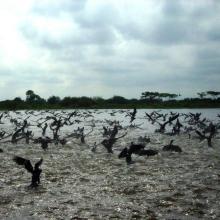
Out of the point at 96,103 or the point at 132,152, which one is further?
the point at 96,103

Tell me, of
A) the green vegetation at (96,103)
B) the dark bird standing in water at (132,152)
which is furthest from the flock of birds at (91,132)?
the green vegetation at (96,103)

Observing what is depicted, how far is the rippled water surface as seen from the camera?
29.3 ft

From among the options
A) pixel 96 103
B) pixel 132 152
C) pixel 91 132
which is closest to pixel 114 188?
pixel 132 152

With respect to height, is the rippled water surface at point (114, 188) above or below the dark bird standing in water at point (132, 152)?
below

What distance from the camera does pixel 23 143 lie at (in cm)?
2339

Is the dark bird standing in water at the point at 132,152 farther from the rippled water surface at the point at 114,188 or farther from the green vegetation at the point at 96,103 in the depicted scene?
the green vegetation at the point at 96,103

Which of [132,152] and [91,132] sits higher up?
[132,152]

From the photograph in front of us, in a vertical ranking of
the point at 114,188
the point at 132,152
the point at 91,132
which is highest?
the point at 132,152

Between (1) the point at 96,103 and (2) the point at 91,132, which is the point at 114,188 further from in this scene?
(1) the point at 96,103

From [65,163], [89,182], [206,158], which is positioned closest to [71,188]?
[89,182]

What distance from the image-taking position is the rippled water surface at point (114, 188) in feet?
29.3

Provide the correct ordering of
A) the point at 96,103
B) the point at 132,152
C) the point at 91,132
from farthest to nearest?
1. the point at 96,103
2. the point at 91,132
3. the point at 132,152

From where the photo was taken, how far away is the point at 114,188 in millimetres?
11133

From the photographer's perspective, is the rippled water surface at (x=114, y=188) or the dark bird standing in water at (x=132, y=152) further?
the dark bird standing in water at (x=132, y=152)
